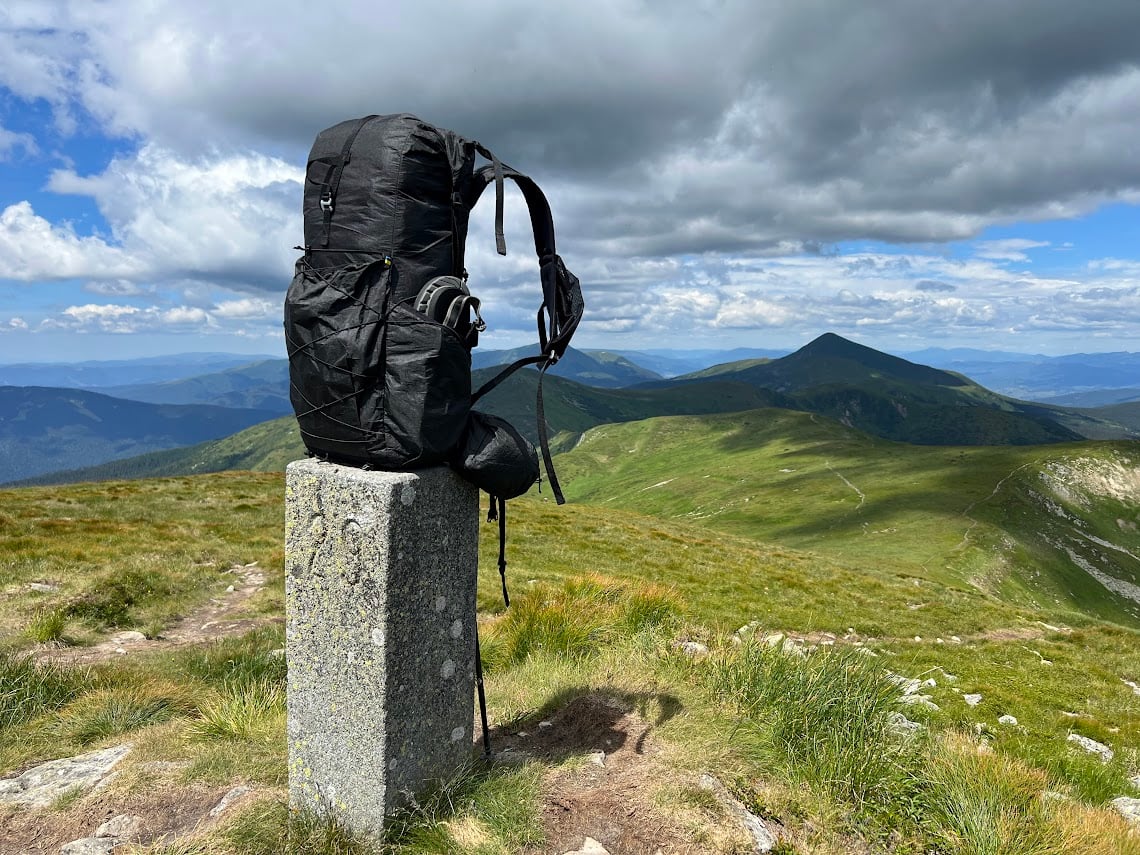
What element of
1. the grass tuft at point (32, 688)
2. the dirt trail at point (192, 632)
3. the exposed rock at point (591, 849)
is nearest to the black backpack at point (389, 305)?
the exposed rock at point (591, 849)

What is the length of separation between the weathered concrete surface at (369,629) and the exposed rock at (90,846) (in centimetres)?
127

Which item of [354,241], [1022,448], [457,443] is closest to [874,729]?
[457,443]

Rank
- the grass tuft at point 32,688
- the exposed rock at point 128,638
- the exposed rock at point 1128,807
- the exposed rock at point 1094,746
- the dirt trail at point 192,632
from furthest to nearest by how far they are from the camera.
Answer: the exposed rock at point 128,638, the dirt trail at point 192,632, the exposed rock at point 1094,746, the grass tuft at point 32,688, the exposed rock at point 1128,807

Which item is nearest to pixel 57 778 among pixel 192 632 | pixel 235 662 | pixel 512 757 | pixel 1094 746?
pixel 235 662

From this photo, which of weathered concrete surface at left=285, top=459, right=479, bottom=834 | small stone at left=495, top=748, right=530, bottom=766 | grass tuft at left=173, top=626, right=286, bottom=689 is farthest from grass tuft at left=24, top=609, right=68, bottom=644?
small stone at left=495, top=748, right=530, bottom=766

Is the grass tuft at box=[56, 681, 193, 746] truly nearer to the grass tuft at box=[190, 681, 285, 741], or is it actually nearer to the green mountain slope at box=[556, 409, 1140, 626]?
the grass tuft at box=[190, 681, 285, 741]

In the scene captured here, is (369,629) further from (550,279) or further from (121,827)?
(550,279)

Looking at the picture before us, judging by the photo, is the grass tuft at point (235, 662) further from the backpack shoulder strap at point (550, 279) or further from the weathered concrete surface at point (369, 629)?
the backpack shoulder strap at point (550, 279)

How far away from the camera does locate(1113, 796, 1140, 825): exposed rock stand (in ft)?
22.5

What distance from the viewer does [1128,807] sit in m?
7.14

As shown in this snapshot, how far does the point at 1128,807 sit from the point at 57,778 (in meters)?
11.2

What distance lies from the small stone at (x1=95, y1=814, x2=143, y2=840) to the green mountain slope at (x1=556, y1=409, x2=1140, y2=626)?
28815 millimetres

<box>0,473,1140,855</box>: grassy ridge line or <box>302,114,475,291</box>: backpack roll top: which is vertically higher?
<box>302,114,475,291</box>: backpack roll top

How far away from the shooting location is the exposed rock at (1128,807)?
6.86 metres
